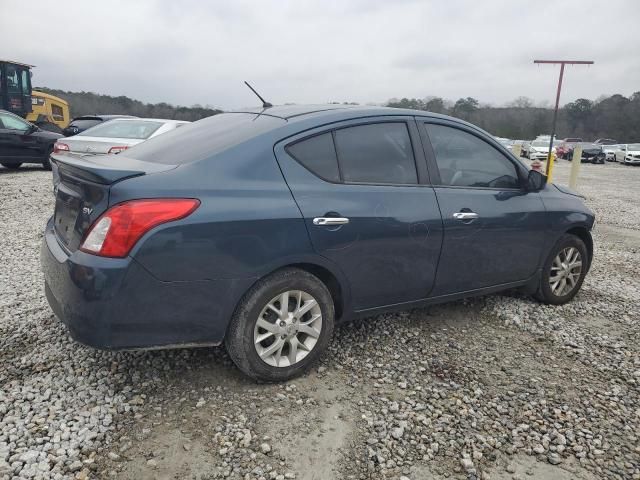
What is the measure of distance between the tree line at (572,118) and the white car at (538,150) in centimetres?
2289

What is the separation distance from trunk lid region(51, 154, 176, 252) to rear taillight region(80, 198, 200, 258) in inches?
3.2

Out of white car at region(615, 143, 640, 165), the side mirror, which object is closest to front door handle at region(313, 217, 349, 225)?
the side mirror

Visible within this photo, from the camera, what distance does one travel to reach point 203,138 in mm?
3195

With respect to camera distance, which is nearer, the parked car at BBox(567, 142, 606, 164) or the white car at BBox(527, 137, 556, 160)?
the white car at BBox(527, 137, 556, 160)

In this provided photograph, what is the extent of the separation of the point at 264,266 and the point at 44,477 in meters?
1.37

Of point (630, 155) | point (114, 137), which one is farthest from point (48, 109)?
point (630, 155)

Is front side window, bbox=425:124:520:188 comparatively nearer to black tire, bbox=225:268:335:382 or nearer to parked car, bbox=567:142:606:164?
black tire, bbox=225:268:335:382

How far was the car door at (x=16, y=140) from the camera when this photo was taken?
39.4 ft

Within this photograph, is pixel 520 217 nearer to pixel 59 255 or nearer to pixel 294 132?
pixel 294 132

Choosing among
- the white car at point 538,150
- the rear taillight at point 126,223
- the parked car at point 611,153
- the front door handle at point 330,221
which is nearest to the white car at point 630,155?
the parked car at point 611,153

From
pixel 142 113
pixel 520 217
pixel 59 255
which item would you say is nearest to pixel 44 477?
pixel 59 255

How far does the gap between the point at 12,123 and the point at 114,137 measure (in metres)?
5.53

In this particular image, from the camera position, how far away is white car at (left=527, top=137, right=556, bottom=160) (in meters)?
32.0

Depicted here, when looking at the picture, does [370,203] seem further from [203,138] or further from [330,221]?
[203,138]
